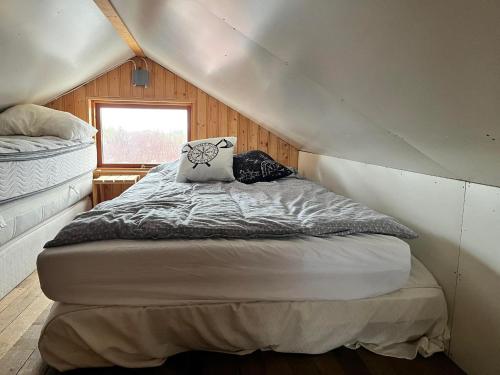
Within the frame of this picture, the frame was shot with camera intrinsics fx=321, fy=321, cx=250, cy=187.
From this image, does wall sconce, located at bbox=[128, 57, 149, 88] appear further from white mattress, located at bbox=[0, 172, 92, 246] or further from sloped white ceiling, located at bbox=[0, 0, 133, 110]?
white mattress, located at bbox=[0, 172, 92, 246]

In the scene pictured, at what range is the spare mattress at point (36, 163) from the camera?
1691 mm

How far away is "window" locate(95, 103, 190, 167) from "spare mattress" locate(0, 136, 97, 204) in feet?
1.73

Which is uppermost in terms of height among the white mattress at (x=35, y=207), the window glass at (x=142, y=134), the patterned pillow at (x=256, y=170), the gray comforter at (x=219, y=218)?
the window glass at (x=142, y=134)

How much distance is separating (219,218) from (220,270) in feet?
0.79

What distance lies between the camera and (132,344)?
110cm

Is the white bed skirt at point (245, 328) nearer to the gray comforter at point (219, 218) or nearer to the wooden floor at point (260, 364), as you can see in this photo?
the wooden floor at point (260, 364)

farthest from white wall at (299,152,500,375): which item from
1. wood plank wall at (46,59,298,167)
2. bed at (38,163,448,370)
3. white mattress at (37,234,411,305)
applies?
wood plank wall at (46,59,298,167)

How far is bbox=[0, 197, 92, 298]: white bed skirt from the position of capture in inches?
64.4

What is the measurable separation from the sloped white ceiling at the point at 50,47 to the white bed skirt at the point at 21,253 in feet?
3.26

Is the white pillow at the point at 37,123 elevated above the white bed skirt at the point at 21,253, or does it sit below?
above

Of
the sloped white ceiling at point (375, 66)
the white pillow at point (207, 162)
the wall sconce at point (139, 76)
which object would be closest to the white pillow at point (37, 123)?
the wall sconce at point (139, 76)

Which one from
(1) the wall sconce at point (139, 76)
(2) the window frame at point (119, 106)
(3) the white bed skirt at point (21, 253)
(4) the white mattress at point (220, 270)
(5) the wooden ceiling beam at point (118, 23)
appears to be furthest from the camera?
(2) the window frame at point (119, 106)

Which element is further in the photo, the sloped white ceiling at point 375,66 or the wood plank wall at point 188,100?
the wood plank wall at point 188,100

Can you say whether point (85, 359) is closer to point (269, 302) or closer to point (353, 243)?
point (269, 302)
